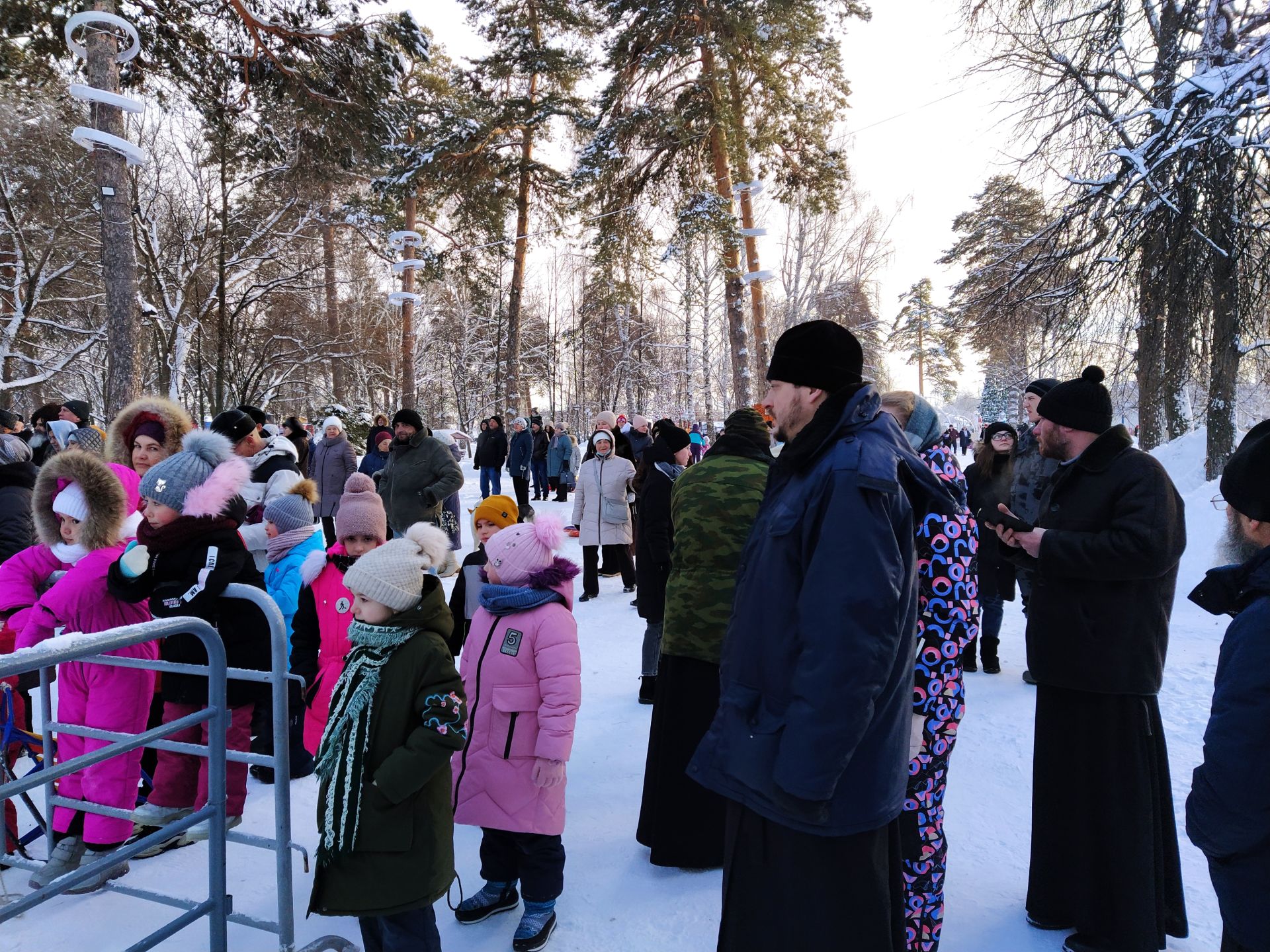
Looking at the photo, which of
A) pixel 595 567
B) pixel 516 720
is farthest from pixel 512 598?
pixel 595 567

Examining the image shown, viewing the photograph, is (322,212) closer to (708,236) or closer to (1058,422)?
(708,236)

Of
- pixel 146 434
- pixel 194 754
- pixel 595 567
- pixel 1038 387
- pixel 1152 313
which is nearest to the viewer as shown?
pixel 194 754

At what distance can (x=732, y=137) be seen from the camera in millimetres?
13641

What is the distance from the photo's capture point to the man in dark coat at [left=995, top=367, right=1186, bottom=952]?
2.54 meters

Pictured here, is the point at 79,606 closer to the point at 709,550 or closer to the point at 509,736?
the point at 509,736

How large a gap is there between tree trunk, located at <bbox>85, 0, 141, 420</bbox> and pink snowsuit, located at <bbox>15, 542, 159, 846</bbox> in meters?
7.45

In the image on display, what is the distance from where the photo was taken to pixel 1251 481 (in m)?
1.81

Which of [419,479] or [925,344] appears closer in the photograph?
[419,479]

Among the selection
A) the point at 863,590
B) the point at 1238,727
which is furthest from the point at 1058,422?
the point at 863,590

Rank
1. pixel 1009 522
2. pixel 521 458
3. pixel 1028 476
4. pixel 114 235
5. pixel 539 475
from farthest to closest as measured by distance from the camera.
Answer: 1. pixel 539 475
2. pixel 521 458
3. pixel 114 235
4. pixel 1028 476
5. pixel 1009 522

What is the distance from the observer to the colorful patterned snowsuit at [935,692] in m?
2.35

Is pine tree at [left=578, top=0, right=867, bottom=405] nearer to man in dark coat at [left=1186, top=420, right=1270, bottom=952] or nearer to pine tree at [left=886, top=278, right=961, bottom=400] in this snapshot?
man in dark coat at [left=1186, top=420, right=1270, bottom=952]

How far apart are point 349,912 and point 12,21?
38.2 ft

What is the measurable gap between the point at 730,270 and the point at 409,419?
9.06 m
